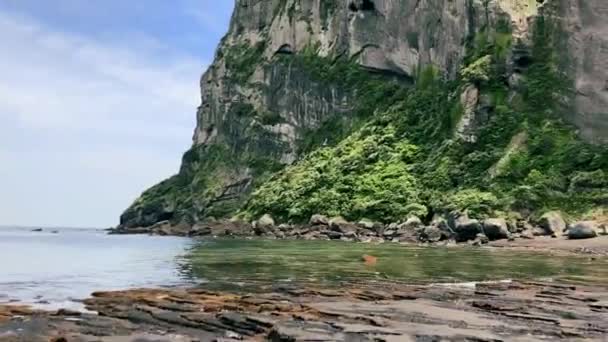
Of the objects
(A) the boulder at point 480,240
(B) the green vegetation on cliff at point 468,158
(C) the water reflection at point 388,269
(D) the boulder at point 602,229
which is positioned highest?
(B) the green vegetation on cliff at point 468,158

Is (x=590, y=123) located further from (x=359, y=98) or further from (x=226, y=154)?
(x=226, y=154)

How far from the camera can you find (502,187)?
253ft

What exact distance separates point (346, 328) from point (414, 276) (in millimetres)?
17299

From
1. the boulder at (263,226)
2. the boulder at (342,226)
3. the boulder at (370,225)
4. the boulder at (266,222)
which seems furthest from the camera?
the boulder at (266,222)

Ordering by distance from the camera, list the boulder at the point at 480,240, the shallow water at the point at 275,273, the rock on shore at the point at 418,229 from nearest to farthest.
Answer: the shallow water at the point at 275,273, the boulder at the point at 480,240, the rock on shore at the point at 418,229

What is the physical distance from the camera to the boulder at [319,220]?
289 ft

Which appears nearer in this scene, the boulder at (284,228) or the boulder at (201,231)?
the boulder at (284,228)

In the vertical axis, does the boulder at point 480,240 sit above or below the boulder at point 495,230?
below

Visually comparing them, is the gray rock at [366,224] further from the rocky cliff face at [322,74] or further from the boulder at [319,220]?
the rocky cliff face at [322,74]

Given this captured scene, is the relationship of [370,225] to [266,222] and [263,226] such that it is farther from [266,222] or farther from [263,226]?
[266,222]

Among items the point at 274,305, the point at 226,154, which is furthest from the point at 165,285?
the point at 226,154

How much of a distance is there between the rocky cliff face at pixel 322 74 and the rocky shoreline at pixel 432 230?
16215 millimetres

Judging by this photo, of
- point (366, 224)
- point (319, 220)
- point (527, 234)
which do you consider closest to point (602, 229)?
point (527, 234)

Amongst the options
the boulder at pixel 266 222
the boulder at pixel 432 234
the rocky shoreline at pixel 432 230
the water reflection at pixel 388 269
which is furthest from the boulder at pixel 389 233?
the water reflection at pixel 388 269
